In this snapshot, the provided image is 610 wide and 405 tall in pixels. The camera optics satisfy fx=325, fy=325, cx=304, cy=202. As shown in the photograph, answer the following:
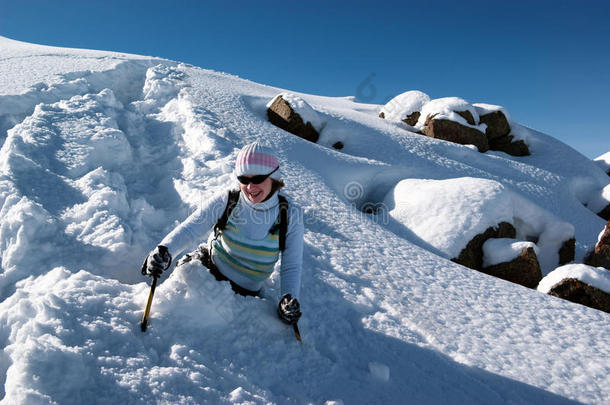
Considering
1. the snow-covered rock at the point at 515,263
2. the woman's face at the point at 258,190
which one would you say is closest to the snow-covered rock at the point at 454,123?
the snow-covered rock at the point at 515,263

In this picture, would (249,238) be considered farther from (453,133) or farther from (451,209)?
(453,133)

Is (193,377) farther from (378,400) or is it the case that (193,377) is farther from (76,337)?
(378,400)

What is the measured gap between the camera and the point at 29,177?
3980 millimetres

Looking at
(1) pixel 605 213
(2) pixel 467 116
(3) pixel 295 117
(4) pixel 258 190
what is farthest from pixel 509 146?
(4) pixel 258 190

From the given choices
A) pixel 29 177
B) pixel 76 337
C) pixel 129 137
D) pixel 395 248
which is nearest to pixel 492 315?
pixel 395 248

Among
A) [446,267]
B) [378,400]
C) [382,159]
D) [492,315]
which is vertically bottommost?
[378,400]

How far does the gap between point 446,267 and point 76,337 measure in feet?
12.4

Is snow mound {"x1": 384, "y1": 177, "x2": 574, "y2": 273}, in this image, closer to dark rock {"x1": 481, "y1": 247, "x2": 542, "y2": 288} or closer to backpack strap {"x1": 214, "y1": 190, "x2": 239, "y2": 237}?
dark rock {"x1": 481, "y1": 247, "x2": 542, "y2": 288}

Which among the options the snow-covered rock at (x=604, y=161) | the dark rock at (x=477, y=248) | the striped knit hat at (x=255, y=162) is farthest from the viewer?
the snow-covered rock at (x=604, y=161)

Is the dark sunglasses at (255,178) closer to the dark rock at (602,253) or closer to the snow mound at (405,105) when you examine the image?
the dark rock at (602,253)

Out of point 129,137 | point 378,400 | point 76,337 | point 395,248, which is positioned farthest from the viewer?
point 129,137

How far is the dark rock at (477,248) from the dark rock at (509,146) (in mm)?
7483

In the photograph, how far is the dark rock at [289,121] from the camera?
28.4ft

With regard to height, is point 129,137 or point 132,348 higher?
point 129,137
